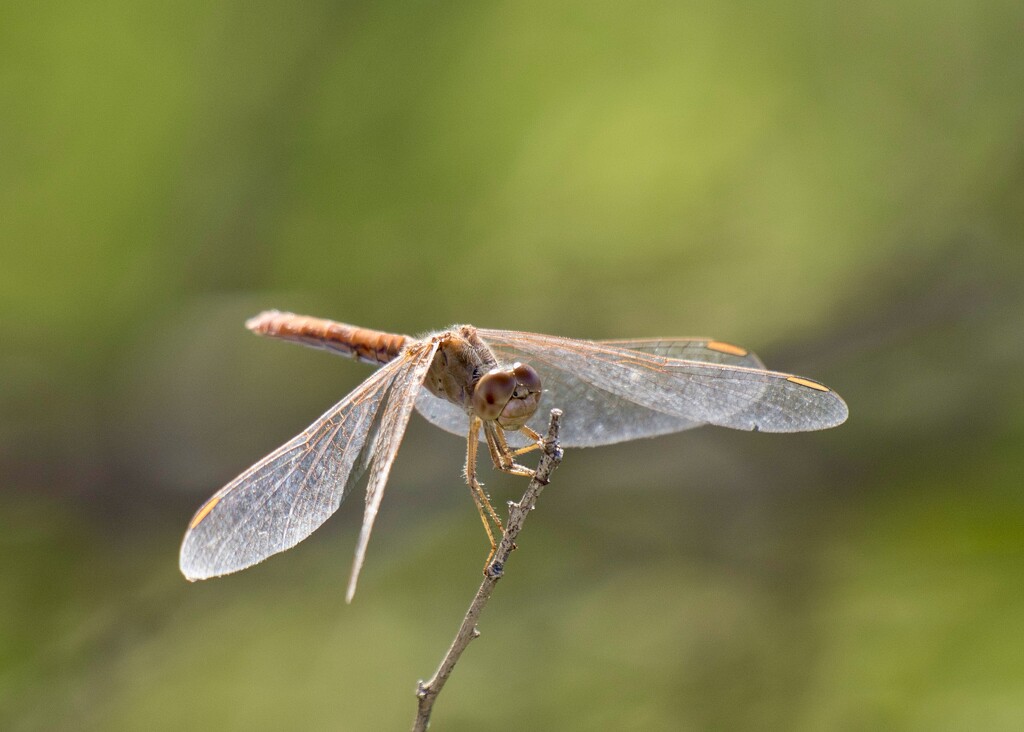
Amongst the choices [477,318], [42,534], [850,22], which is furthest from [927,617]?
[42,534]

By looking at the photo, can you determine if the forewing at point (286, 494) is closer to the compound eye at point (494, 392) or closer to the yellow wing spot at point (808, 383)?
the compound eye at point (494, 392)

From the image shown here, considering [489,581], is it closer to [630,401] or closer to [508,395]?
[508,395]

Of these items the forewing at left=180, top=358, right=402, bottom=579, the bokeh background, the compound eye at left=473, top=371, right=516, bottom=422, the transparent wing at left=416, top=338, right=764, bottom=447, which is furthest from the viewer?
the bokeh background

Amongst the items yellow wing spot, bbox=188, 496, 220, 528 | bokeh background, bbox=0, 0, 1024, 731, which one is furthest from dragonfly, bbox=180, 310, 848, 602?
bokeh background, bbox=0, 0, 1024, 731

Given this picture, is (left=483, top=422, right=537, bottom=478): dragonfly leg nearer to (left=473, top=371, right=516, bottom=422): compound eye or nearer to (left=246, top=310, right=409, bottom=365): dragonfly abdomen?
(left=473, top=371, right=516, bottom=422): compound eye

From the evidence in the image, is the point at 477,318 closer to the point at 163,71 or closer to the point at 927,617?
the point at 163,71

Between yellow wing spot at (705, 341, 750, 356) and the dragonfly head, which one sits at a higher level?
yellow wing spot at (705, 341, 750, 356)

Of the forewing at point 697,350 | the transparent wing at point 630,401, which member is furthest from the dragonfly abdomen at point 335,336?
the forewing at point 697,350
